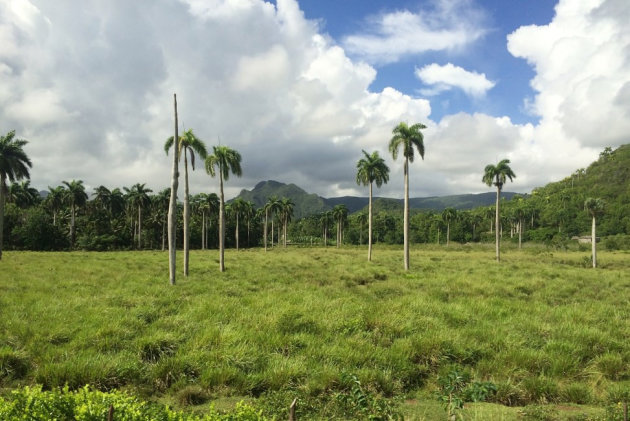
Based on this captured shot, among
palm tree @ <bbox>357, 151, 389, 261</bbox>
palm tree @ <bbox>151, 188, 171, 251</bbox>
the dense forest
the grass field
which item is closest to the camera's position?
the grass field

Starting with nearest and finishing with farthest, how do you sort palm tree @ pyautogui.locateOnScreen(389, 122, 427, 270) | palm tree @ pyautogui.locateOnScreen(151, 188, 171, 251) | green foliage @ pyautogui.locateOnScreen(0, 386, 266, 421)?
1. green foliage @ pyautogui.locateOnScreen(0, 386, 266, 421)
2. palm tree @ pyautogui.locateOnScreen(389, 122, 427, 270)
3. palm tree @ pyautogui.locateOnScreen(151, 188, 171, 251)

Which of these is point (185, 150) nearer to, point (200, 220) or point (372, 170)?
point (372, 170)

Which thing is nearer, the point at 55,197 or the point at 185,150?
the point at 185,150

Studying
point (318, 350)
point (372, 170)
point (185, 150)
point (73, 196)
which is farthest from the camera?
point (73, 196)

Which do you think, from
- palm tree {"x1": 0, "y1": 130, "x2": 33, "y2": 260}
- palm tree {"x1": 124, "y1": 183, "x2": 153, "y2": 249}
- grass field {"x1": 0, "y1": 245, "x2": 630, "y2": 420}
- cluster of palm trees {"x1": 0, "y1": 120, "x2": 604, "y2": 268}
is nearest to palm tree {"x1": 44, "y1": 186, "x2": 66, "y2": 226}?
cluster of palm trees {"x1": 0, "y1": 120, "x2": 604, "y2": 268}

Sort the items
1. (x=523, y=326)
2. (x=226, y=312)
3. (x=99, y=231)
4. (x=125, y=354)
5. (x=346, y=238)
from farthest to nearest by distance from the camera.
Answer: (x=346, y=238) < (x=99, y=231) < (x=226, y=312) < (x=523, y=326) < (x=125, y=354)

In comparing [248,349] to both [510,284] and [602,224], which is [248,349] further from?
[602,224]

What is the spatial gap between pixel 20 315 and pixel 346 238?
4063 inches

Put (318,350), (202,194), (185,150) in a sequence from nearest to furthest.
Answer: (318,350)
(185,150)
(202,194)

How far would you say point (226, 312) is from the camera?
1091 cm

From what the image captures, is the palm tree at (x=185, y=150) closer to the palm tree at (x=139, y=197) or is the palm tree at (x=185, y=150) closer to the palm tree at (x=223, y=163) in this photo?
the palm tree at (x=223, y=163)

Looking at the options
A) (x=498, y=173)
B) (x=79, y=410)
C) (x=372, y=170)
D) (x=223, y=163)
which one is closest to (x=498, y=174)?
(x=498, y=173)

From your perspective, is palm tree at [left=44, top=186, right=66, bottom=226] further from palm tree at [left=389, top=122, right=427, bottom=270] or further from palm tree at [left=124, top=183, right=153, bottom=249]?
palm tree at [left=389, top=122, right=427, bottom=270]

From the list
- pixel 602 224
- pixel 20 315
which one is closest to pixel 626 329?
pixel 20 315
